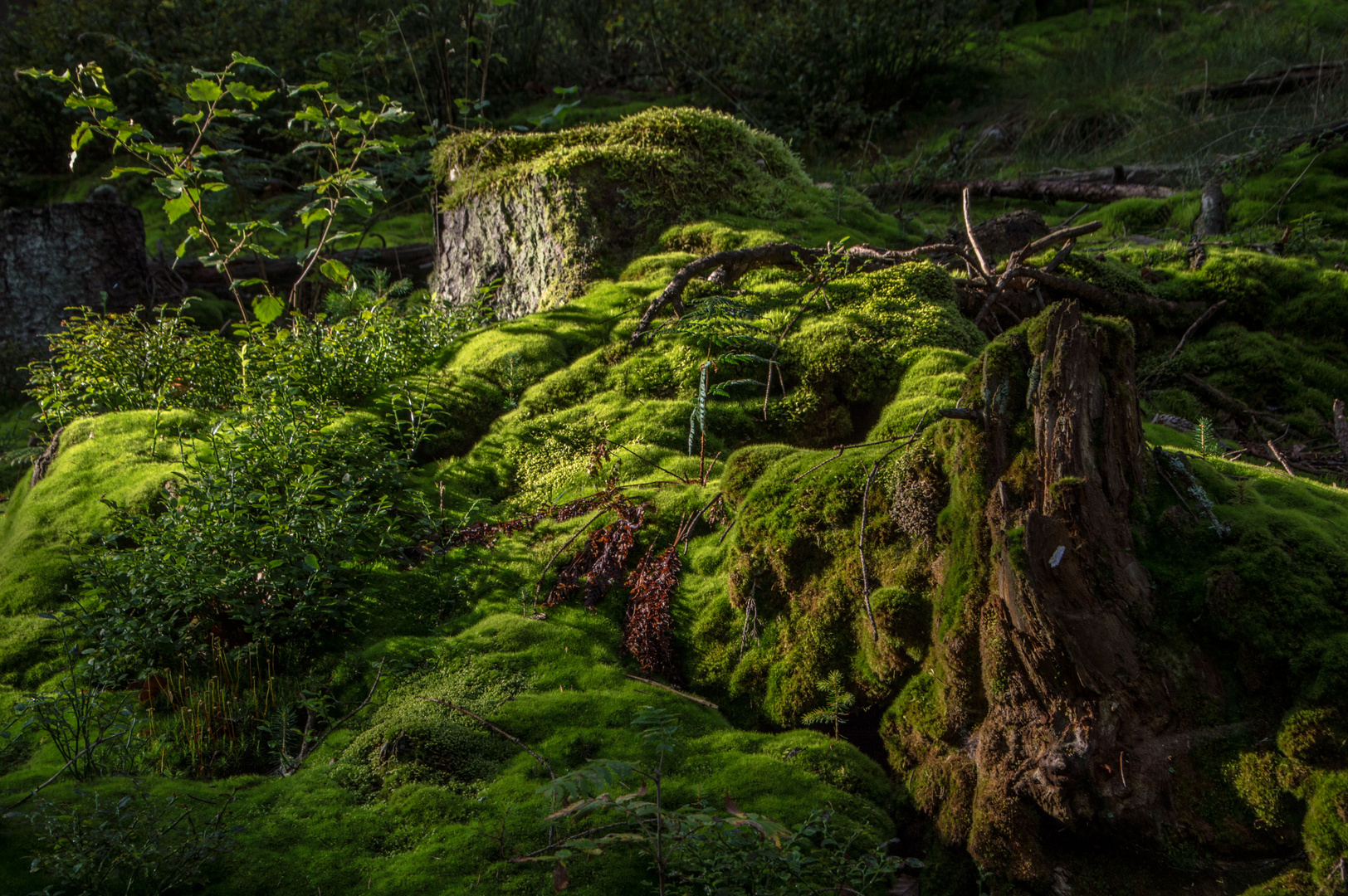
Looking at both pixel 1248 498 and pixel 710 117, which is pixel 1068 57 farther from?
pixel 1248 498

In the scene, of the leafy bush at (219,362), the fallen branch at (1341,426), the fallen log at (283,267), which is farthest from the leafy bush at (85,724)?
the fallen log at (283,267)

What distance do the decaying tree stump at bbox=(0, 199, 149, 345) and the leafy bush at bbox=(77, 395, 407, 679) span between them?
6.55 meters

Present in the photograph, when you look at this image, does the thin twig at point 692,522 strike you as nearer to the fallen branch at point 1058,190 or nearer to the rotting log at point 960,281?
the rotting log at point 960,281

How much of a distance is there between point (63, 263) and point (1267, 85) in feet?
51.3

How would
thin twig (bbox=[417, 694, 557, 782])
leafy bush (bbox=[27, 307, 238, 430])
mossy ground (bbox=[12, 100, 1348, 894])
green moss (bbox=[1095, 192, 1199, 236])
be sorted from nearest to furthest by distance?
mossy ground (bbox=[12, 100, 1348, 894]) < thin twig (bbox=[417, 694, 557, 782]) < leafy bush (bbox=[27, 307, 238, 430]) < green moss (bbox=[1095, 192, 1199, 236])

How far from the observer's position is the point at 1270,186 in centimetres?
775

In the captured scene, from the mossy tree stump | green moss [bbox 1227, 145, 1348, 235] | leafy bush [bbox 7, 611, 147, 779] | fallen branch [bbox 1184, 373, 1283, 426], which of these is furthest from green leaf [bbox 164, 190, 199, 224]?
green moss [bbox 1227, 145, 1348, 235]

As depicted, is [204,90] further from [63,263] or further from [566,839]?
[63,263]

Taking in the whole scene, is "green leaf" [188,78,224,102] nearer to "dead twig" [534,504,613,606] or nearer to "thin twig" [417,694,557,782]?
"dead twig" [534,504,613,606]

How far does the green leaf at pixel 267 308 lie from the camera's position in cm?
482

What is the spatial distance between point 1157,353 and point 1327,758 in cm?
433

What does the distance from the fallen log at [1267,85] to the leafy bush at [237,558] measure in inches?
468

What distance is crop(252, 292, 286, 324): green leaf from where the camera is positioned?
4.82m

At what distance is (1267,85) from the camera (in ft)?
33.9
